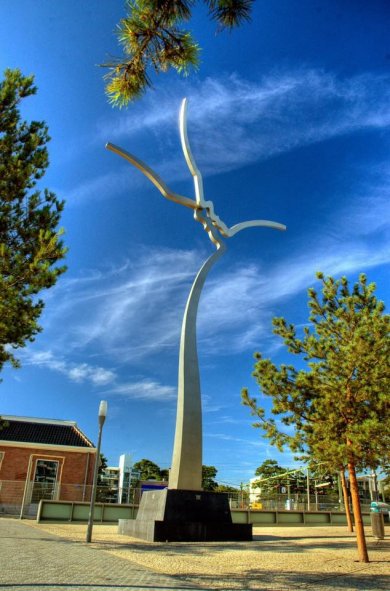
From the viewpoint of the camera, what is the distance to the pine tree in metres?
9.60

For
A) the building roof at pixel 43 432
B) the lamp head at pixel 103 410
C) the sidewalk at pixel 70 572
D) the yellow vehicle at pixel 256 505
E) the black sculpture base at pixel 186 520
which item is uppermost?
the building roof at pixel 43 432

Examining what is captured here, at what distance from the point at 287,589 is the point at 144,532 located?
6.88m

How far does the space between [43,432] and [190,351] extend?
18070mm

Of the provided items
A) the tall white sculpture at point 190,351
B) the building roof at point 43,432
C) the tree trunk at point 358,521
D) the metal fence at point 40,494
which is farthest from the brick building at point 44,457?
the tree trunk at point 358,521

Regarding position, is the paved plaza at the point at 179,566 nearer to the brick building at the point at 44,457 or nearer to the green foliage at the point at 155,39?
the green foliage at the point at 155,39

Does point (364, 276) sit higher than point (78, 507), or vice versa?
point (364, 276)

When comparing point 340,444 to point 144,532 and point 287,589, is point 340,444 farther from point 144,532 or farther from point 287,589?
point 144,532

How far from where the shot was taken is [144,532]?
12430mm

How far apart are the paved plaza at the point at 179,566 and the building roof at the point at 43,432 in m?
17.4

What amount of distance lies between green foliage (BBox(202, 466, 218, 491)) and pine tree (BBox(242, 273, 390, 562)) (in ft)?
170

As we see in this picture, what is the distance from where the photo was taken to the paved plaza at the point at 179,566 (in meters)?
6.11

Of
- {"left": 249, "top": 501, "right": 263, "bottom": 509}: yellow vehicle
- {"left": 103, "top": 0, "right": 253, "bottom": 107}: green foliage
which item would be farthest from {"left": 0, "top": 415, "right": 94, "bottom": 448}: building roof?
{"left": 103, "top": 0, "right": 253, "bottom": 107}: green foliage

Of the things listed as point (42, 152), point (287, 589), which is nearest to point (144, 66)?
point (42, 152)

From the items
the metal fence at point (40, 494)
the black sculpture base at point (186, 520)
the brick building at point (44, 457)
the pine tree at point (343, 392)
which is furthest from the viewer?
the brick building at point (44, 457)
